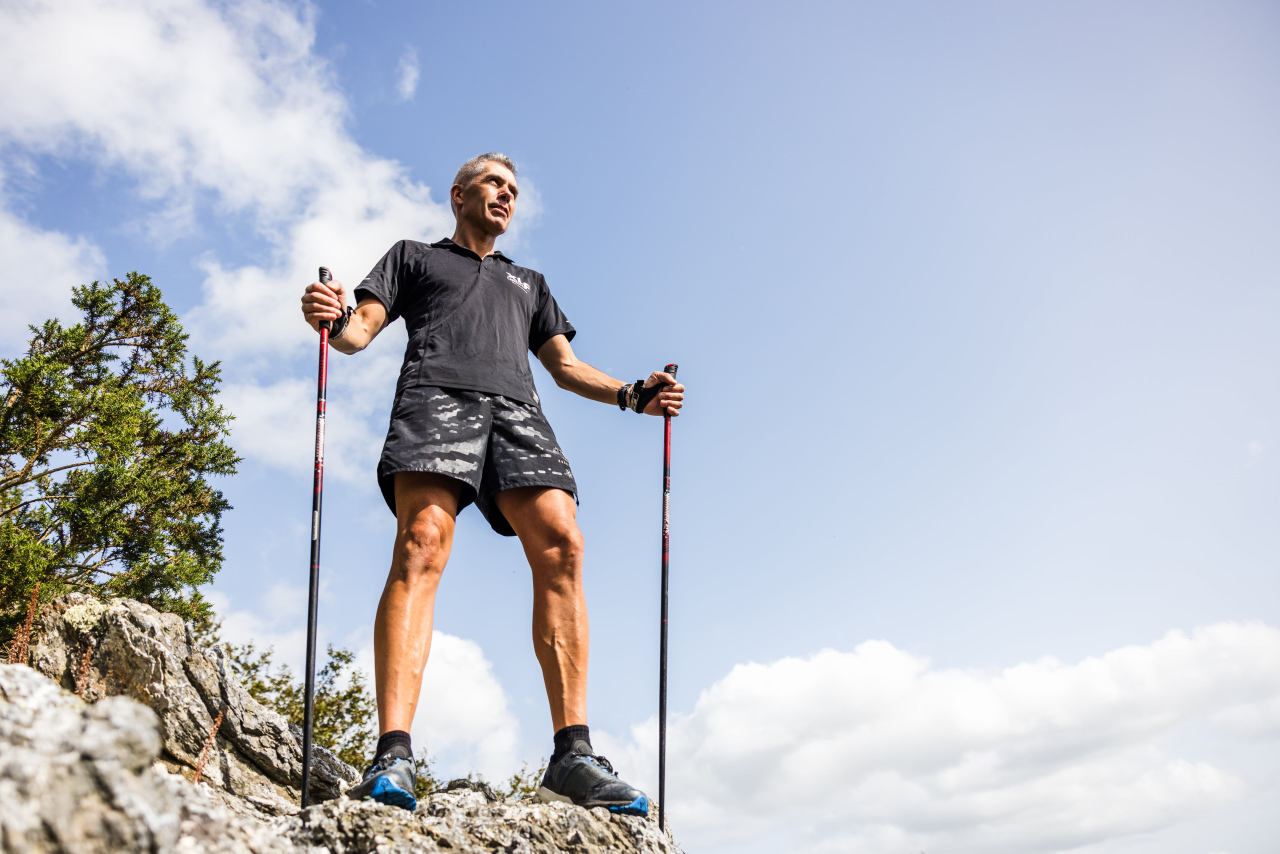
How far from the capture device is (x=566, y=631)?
426 cm

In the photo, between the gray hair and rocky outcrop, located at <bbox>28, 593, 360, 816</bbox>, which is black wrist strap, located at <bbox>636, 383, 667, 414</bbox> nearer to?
the gray hair

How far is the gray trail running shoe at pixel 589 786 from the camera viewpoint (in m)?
3.88

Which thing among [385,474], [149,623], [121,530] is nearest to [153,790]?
[385,474]

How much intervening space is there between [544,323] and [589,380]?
440 millimetres

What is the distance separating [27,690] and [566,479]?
2617mm

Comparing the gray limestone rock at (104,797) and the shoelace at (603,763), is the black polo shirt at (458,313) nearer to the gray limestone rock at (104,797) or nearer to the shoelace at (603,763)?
the shoelace at (603,763)

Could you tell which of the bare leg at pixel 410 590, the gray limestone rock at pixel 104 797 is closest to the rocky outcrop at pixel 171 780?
the gray limestone rock at pixel 104 797

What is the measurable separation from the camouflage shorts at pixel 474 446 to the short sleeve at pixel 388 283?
58 centimetres

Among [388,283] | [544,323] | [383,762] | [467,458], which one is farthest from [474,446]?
[383,762]

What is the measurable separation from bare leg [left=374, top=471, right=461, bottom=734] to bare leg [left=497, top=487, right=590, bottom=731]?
39 cm

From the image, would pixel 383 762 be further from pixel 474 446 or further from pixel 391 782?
pixel 474 446

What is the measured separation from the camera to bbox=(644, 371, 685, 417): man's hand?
17.4ft

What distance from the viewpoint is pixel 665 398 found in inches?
209

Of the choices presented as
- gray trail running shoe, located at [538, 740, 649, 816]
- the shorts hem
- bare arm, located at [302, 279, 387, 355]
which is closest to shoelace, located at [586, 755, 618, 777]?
gray trail running shoe, located at [538, 740, 649, 816]
